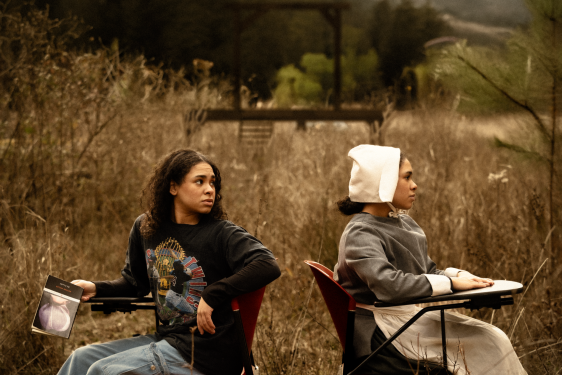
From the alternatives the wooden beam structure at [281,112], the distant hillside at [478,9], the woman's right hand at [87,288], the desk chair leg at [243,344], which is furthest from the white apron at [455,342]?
the distant hillside at [478,9]

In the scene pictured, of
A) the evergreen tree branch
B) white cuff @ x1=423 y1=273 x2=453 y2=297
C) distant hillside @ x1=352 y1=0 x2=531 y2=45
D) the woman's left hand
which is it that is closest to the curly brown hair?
the woman's left hand

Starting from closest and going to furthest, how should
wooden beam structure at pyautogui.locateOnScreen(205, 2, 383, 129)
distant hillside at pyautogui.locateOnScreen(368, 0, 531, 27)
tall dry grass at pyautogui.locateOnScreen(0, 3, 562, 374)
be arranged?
tall dry grass at pyautogui.locateOnScreen(0, 3, 562, 374) → wooden beam structure at pyautogui.locateOnScreen(205, 2, 383, 129) → distant hillside at pyautogui.locateOnScreen(368, 0, 531, 27)

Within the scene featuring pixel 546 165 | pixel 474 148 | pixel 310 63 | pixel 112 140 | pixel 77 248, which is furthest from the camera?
pixel 310 63

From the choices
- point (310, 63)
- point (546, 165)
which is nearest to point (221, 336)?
point (546, 165)

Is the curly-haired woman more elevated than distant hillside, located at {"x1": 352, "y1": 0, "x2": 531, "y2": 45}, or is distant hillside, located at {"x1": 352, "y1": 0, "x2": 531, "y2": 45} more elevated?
distant hillside, located at {"x1": 352, "y1": 0, "x2": 531, "y2": 45}

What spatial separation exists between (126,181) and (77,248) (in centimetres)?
128

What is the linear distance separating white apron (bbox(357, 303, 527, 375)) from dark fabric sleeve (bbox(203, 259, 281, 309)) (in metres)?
0.48

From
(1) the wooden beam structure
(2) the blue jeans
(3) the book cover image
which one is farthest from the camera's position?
(1) the wooden beam structure

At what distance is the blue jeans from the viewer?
6.76ft

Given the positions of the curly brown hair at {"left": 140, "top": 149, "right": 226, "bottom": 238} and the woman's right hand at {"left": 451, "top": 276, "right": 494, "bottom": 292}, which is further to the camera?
the curly brown hair at {"left": 140, "top": 149, "right": 226, "bottom": 238}

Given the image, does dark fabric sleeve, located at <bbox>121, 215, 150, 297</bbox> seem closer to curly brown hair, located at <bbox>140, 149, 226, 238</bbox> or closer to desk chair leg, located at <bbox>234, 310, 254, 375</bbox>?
curly brown hair, located at <bbox>140, 149, 226, 238</bbox>

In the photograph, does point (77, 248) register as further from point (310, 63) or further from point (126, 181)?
point (310, 63)

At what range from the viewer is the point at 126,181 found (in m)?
5.57

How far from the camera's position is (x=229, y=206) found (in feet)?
15.1
